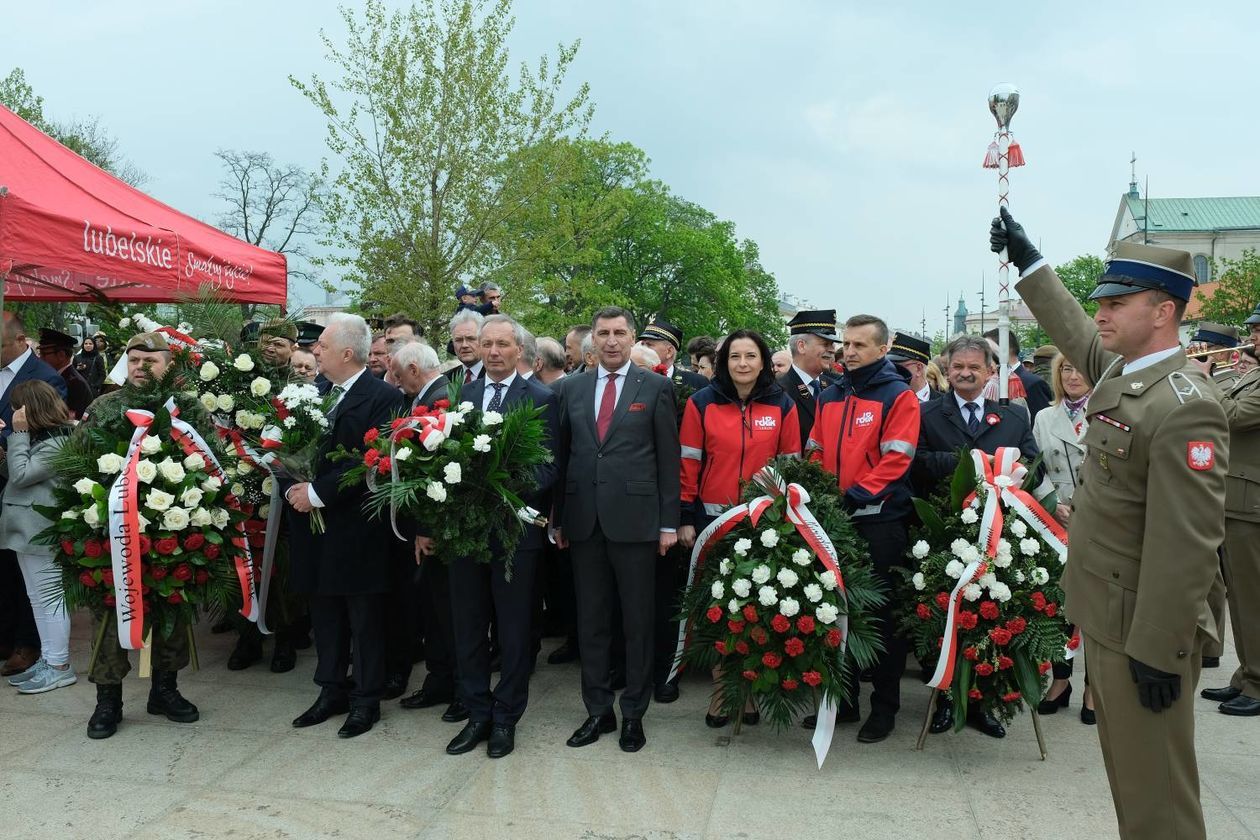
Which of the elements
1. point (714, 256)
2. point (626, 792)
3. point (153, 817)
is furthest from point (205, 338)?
point (714, 256)

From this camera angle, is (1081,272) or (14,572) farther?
(1081,272)

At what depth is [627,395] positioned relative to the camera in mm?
4871

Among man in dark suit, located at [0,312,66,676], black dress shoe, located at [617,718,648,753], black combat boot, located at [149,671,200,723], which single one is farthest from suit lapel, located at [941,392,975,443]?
man in dark suit, located at [0,312,66,676]

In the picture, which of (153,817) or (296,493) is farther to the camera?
(296,493)

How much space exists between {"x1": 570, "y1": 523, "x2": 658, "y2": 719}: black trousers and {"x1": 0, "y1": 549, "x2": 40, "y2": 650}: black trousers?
400 cm

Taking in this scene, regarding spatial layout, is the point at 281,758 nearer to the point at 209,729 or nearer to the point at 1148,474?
the point at 209,729

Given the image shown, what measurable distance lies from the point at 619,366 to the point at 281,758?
2.61 metres

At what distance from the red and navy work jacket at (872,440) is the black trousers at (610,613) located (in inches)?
42.9

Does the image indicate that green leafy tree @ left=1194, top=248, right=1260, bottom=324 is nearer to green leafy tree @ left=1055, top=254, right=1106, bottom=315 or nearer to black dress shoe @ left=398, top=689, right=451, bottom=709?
green leafy tree @ left=1055, top=254, right=1106, bottom=315

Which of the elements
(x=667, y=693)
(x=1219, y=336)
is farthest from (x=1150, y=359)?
(x=1219, y=336)

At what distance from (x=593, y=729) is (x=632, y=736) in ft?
0.73

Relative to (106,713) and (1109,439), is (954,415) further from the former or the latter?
(106,713)

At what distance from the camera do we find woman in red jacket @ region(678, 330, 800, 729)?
202 inches

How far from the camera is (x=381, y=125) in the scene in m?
17.9
